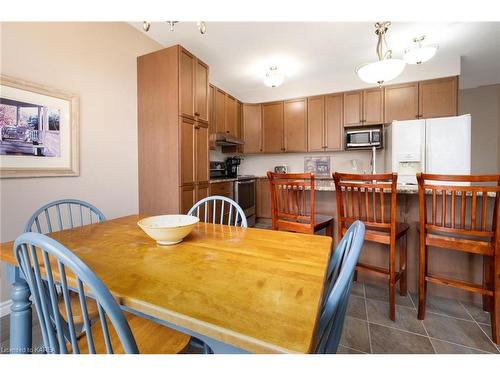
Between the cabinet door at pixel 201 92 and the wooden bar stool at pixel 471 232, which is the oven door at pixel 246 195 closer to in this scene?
the cabinet door at pixel 201 92

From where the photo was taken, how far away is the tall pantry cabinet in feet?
7.87

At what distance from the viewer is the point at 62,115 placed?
6.30 ft

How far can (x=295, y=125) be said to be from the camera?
14.0ft

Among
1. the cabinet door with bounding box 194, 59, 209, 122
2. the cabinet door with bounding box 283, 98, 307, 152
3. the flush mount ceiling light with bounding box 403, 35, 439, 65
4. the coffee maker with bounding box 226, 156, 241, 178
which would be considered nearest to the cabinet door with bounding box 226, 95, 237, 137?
the coffee maker with bounding box 226, 156, 241, 178

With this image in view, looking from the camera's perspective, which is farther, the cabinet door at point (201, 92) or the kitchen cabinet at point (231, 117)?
the kitchen cabinet at point (231, 117)

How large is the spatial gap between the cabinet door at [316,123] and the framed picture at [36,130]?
135 inches

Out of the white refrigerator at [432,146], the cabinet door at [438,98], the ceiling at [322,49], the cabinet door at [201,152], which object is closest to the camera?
the ceiling at [322,49]

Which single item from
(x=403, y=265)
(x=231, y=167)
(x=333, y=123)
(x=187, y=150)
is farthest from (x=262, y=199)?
(x=403, y=265)

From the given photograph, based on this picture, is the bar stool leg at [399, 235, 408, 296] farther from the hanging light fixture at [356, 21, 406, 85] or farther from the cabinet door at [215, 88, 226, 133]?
the cabinet door at [215, 88, 226, 133]

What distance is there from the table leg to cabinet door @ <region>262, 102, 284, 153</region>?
13.1ft

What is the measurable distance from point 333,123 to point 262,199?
1.86m

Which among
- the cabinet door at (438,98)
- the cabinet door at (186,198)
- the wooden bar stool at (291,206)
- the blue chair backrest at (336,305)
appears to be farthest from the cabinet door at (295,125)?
the blue chair backrest at (336,305)

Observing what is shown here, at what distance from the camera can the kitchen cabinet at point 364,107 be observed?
11.9 ft

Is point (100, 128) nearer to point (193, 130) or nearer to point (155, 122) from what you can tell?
point (155, 122)
